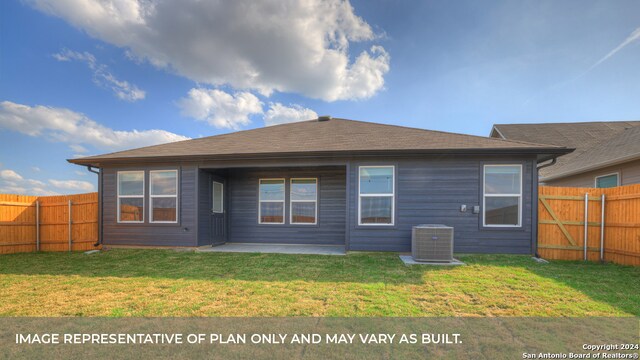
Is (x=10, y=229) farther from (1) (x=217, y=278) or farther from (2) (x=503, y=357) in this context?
(2) (x=503, y=357)

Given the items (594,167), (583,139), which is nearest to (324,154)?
(594,167)

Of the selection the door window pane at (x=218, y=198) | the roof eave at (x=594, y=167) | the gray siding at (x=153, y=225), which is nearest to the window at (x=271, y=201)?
the door window pane at (x=218, y=198)

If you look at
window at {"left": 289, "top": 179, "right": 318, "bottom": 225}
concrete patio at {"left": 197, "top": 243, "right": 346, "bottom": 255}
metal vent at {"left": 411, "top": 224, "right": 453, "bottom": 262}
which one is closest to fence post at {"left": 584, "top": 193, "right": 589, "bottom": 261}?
metal vent at {"left": 411, "top": 224, "right": 453, "bottom": 262}

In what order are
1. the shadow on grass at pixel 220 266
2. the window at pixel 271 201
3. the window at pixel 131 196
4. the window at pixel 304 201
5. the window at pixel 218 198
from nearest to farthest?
1. the shadow on grass at pixel 220 266
2. the window at pixel 131 196
3. the window at pixel 218 198
4. the window at pixel 304 201
5. the window at pixel 271 201

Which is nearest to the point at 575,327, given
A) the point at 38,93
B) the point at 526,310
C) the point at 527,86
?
the point at 526,310

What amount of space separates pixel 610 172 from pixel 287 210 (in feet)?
33.4

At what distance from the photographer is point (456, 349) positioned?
2414mm

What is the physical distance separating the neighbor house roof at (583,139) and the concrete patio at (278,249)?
8.47 meters

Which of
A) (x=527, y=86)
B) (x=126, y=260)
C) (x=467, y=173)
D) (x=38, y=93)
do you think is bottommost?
(x=126, y=260)

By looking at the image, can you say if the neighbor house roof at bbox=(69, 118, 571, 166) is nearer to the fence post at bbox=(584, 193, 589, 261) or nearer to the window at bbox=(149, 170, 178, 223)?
the window at bbox=(149, 170, 178, 223)

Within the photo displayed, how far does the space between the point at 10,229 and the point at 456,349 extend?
1164 centimetres

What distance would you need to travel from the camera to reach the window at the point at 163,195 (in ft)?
25.5

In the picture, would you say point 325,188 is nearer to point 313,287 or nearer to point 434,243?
point 434,243

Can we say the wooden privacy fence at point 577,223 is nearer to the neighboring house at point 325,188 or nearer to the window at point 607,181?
the neighboring house at point 325,188
